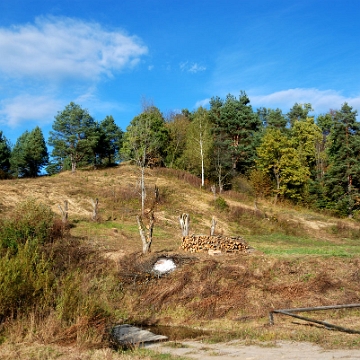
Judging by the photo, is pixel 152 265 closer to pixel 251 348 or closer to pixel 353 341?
pixel 251 348

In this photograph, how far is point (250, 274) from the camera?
52.4 feet

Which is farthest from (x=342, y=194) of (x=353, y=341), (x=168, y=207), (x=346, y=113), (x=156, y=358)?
(x=156, y=358)

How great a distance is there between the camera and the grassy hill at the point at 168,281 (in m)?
7.99

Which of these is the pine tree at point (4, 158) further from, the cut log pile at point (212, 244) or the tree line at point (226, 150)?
the cut log pile at point (212, 244)

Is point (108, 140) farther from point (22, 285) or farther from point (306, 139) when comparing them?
point (22, 285)

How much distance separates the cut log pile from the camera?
19.2 m

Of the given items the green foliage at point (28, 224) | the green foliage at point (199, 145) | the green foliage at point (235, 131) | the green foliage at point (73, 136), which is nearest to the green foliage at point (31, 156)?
the green foliage at point (73, 136)

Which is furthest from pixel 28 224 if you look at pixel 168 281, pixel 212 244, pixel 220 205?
pixel 220 205

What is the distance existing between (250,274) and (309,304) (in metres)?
2.61

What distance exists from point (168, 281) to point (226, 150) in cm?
3631

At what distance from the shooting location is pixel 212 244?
19.3 meters

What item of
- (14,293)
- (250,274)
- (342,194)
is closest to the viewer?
(14,293)

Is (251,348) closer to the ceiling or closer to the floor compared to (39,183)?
closer to the floor

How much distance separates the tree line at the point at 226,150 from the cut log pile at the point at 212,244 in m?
20.0
